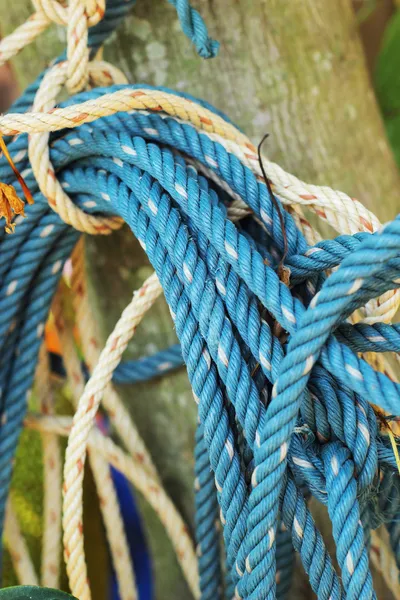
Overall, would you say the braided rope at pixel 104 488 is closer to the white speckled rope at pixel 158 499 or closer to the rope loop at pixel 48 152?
the white speckled rope at pixel 158 499

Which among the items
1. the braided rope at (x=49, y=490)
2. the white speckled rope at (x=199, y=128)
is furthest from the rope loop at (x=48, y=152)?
the braided rope at (x=49, y=490)

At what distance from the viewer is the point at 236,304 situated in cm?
45

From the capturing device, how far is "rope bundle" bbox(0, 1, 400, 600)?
0.40 meters

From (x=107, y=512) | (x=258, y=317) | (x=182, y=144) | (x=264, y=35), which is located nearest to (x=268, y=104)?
(x=264, y=35)

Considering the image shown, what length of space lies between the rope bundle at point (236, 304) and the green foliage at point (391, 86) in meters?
0.76

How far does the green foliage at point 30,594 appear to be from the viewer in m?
0.44

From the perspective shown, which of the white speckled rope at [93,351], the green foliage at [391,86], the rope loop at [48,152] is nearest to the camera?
the rope loop at [48,152]

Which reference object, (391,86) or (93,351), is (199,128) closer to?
(93,351)

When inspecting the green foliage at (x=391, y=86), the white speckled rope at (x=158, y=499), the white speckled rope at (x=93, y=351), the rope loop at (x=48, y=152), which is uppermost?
the green foliage at (x=391, y=86)

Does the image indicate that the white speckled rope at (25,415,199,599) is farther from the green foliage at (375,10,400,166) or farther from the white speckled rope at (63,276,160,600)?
the green foliage at (375,10,400,166)

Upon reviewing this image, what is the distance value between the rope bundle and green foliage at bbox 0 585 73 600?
0.32ft

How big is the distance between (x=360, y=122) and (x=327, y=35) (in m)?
0.11

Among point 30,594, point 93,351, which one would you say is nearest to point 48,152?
point 93,351

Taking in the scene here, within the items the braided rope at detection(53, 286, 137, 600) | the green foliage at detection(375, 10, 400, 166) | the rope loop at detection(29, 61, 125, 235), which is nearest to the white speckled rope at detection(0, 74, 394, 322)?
the rope loop at detection(29, 61, 125, 235)
